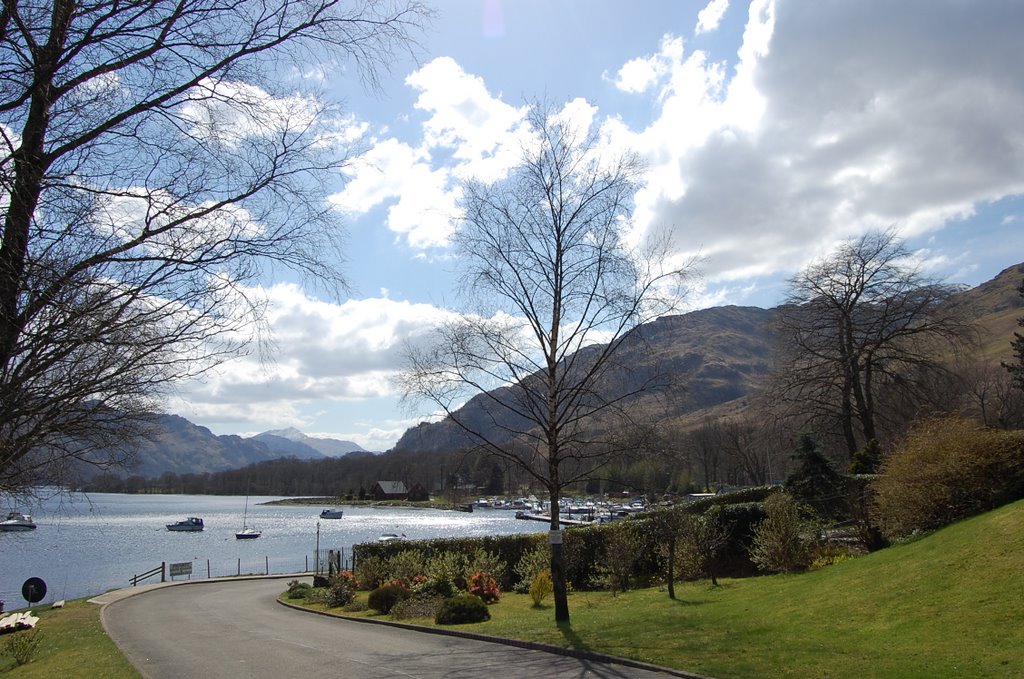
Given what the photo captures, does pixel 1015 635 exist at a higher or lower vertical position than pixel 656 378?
lower

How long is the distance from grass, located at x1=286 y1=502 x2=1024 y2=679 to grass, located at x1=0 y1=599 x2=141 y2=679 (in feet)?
24.0

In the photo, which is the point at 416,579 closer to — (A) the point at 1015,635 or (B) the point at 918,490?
(B) the point at 918,490

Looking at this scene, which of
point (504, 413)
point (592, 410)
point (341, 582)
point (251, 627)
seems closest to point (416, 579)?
point (341, 582)

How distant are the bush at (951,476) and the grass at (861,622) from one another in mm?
1430

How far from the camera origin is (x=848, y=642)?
1020cm

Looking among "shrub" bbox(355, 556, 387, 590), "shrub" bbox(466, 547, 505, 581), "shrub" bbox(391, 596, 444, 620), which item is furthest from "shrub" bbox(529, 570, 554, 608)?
"shrub" bbox(355, 556, 387, 590)

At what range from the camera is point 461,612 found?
17672mm

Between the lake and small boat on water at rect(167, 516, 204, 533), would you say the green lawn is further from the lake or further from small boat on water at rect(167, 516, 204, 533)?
small boat on water at rect(167, 516, 204, 533)

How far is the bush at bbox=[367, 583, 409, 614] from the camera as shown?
21.5 meters

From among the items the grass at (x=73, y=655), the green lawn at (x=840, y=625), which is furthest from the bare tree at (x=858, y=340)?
the grass at (x=73, y=655)

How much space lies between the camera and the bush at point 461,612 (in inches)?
693

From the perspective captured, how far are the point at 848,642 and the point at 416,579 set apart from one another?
17.5 meters

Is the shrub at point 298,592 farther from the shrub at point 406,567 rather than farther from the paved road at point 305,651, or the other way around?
the paved road at point 305,651

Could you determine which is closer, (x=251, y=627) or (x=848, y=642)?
(x=848, y=642)
